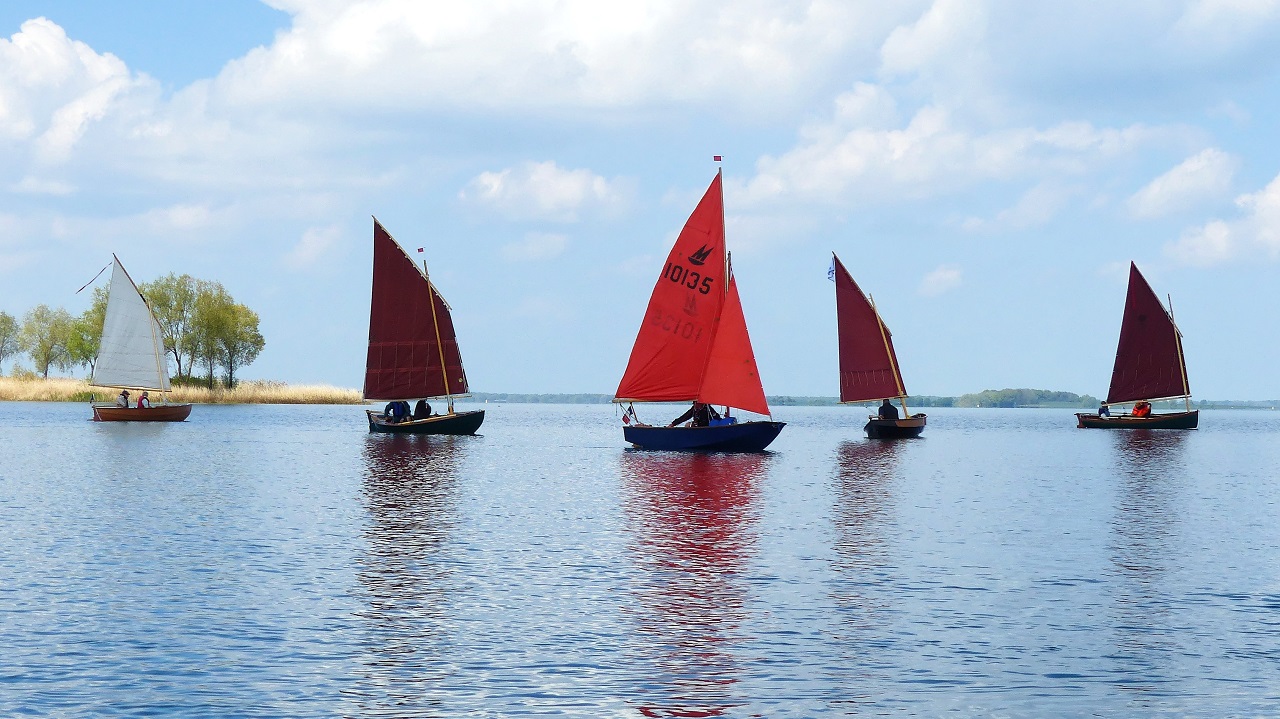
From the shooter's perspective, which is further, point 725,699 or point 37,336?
point 37,336

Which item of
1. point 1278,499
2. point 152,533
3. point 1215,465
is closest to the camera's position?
point 152,533

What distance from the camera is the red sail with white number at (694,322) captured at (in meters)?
59.7

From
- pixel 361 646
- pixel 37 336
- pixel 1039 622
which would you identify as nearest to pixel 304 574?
pixel 361 646

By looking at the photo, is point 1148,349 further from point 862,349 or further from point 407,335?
point 407,335

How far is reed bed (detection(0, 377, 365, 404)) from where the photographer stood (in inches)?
5576

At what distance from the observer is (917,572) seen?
25250 mm

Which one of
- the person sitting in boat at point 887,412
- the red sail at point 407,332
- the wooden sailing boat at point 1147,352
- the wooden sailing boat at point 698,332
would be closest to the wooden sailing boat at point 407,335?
the red sail at point 407,332

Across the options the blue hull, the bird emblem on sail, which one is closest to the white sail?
the blue hull

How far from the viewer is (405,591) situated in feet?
73.3

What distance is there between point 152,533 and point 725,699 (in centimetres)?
2016

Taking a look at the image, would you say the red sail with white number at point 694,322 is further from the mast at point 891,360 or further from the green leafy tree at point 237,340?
the green leafy tree at point 237,340

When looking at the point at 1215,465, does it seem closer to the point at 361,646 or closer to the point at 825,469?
the point at 825,469

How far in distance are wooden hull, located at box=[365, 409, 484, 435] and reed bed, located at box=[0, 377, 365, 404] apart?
60078 mm

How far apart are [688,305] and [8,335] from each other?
15577 cm
